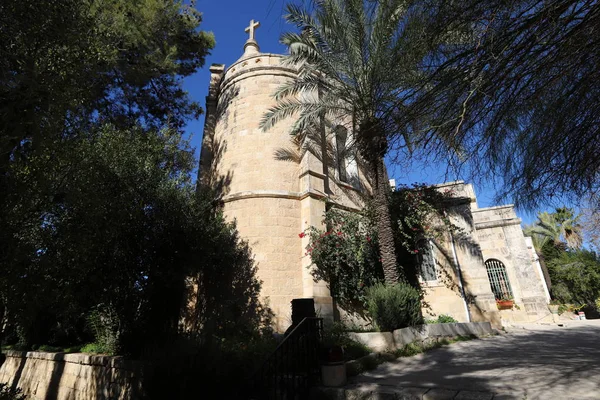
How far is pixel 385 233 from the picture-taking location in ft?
27.6

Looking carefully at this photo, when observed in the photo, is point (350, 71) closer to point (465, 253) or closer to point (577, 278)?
point (465, 253)

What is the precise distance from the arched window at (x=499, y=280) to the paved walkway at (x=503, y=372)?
34.3ft

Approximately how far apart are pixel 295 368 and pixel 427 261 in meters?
7.87

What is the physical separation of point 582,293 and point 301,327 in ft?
80.7

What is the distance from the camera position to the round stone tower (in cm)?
914

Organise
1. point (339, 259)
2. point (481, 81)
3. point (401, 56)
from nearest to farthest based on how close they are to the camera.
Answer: point (481, 81)
point (401, 56)
point (339, 259)

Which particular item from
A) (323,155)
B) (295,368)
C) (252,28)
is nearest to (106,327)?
(295,368)

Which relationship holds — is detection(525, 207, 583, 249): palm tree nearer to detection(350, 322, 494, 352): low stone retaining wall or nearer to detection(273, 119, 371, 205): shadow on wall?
detection(273, 119, 371, 205): shadow on wall

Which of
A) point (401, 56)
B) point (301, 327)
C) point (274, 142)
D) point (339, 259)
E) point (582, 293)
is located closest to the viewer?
point (401, 56)

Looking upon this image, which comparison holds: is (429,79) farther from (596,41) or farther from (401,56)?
(596,41)

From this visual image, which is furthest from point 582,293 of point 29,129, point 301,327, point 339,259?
point 29,129

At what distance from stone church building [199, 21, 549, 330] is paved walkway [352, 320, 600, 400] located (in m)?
3.45

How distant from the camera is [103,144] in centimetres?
779

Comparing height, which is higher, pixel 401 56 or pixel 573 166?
pixel 401 56
